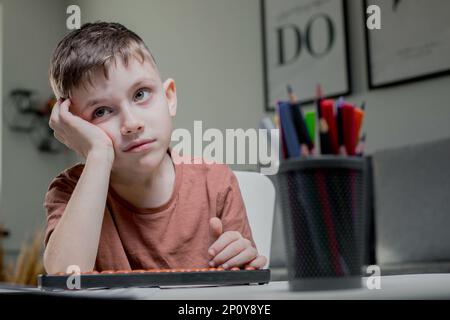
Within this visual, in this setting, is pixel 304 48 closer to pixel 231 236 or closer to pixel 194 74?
pixel 194 74

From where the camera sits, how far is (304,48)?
56.6 inches

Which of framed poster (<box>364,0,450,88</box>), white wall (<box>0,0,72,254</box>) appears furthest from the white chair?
framed poster (<box>364,0,450,88</box>)

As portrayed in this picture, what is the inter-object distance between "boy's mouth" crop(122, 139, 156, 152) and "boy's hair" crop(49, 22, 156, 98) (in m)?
0.04

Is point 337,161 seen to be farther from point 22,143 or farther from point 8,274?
point 8,274


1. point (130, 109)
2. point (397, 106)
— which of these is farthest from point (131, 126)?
point (397, 106)

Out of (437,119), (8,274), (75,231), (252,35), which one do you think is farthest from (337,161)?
(8,274)

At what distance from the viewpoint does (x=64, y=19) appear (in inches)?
14.5

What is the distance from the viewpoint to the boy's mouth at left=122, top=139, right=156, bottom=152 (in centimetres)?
32

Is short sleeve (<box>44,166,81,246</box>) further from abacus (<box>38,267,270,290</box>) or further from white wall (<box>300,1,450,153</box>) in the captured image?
white wall (<box>300,1,450,153</box>)

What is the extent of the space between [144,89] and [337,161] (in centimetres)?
12

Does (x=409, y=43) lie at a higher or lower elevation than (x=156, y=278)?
higher

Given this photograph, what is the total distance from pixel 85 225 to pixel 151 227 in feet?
0.14

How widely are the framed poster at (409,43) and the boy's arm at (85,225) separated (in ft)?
3.39

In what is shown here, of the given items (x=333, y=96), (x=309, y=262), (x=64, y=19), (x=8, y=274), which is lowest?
(x=8, y=274)
